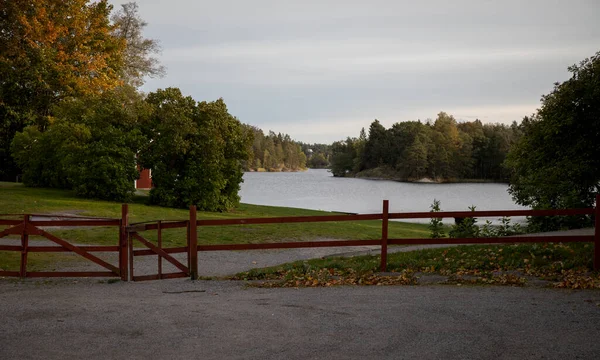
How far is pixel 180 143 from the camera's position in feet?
112

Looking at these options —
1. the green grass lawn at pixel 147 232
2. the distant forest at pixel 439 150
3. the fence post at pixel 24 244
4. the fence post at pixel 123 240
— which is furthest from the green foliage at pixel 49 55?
the distant forest at pixel 439 150

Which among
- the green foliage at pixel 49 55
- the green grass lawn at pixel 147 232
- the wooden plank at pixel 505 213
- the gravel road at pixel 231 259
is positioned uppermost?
the green foliage at pixel 49 55

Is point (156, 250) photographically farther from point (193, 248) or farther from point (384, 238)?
point (384, 238)

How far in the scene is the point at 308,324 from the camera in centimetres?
774

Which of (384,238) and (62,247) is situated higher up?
(384,238)

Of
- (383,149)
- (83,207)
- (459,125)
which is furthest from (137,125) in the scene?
(459,125)

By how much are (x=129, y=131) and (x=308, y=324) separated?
97.1 ft

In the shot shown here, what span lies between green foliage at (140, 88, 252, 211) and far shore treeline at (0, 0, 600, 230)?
68mm

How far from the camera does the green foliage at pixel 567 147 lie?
71.1 feet

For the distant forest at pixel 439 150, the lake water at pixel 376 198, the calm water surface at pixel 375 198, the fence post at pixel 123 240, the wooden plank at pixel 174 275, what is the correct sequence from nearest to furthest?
the fence post at pixel 123 240
the wooden plank at pixel 174 275
the lake water at pixel 376 198
the calm water surface at pixel 375 198
the distant forest at pixel 439 150

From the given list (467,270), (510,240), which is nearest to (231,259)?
(467,270)

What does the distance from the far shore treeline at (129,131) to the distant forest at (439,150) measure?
100136 mm

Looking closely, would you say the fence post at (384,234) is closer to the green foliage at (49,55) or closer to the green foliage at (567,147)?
the green foliage at (567,147)

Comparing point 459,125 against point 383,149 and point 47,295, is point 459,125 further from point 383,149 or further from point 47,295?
point 47,295
